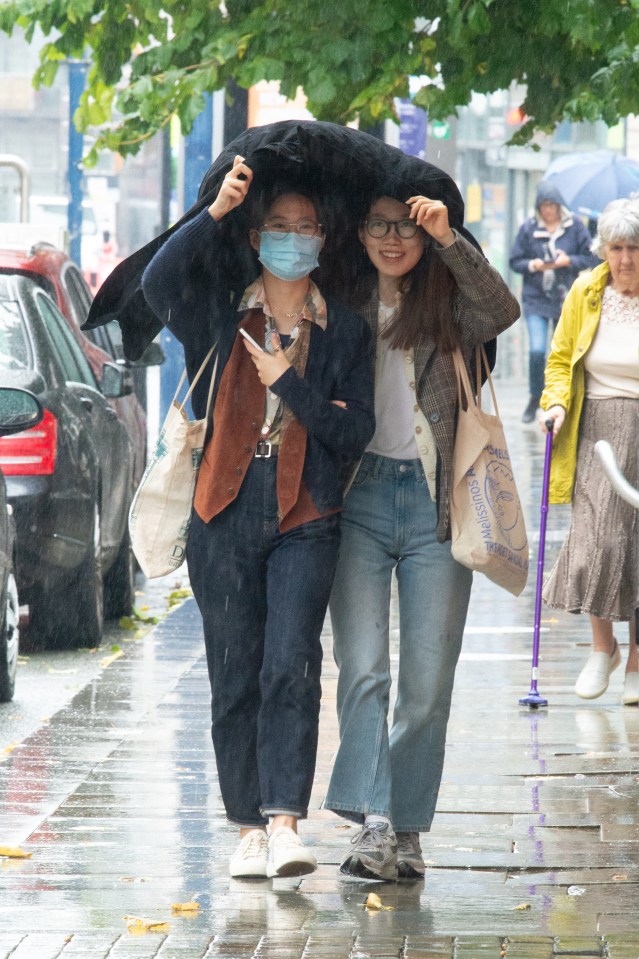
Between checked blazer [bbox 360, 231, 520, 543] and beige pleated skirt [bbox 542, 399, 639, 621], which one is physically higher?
checked blazer [bbox 360, 231, 520, 543]

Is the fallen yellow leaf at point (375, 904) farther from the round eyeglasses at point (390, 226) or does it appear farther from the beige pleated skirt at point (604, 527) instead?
the beige pleated skirt at point (604, 527)

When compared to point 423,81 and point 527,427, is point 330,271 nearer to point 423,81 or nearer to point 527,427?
point 423,81

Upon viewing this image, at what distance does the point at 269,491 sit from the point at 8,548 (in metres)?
3.15

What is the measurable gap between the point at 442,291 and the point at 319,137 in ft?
1.66

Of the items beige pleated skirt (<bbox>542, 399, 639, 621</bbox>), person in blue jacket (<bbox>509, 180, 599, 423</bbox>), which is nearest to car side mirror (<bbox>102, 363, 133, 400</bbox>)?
beige pleated skirt (<bbox>542, 399, 639, 621</bbox>)

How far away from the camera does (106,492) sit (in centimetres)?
1010

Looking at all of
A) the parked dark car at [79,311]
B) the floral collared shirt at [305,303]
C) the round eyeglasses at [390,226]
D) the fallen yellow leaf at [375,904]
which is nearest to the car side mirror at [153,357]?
the parked dark car at [79,311]

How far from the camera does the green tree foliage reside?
26.2 ft

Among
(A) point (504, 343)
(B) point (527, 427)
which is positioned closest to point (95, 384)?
(B) point (527, 427)

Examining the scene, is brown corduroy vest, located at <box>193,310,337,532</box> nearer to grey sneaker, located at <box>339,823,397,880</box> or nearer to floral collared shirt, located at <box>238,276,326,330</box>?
floral collared shirt, located at <box>238,276,326,330</box>

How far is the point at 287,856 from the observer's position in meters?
4.99

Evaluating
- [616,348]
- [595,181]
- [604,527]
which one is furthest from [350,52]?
[595,181]

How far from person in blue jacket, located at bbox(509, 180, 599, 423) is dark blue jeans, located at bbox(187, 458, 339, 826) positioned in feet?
51.0

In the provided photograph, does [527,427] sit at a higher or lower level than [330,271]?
lower
